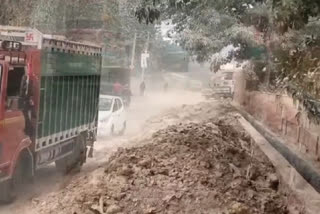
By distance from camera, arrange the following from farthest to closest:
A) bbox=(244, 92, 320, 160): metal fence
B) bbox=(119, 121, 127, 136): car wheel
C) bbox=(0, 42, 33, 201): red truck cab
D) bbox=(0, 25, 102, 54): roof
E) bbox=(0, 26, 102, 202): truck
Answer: bbox=(244, 92, 320, 160): metal fence
bbox=(119, 121, 127, 136): car wheel
bbox=(0, 25, 102, 54): roof
bbox=(0, 26, 102, 202): truck
bbox=(0, 42, 33, 201): red truck cab

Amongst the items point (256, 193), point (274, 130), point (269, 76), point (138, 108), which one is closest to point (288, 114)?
point (274, 130)

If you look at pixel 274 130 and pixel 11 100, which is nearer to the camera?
pixel 11 100

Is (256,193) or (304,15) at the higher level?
(304,15)

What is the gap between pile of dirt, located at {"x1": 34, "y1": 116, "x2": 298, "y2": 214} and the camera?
5.32m

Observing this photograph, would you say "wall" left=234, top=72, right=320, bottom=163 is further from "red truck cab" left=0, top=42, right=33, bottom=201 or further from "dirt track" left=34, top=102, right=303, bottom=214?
"red truck cab" left=0, top=42, right=33, bottom=201

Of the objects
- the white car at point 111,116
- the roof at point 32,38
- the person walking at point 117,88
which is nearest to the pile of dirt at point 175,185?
the roof at point 32,38

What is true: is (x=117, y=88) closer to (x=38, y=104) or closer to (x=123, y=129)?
(x=123, y=129)

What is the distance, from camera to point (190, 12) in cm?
1212

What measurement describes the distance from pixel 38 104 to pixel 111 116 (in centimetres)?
352

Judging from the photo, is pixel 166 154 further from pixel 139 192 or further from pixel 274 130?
pixel 274 130

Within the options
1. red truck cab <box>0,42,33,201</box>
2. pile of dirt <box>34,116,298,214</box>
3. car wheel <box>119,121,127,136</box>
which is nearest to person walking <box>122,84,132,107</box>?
car wheel <box>119,121,127,136</box>

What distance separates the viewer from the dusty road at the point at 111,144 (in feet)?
21.3

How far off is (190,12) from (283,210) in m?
7.33

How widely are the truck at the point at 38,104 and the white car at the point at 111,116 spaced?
54.0 inches
